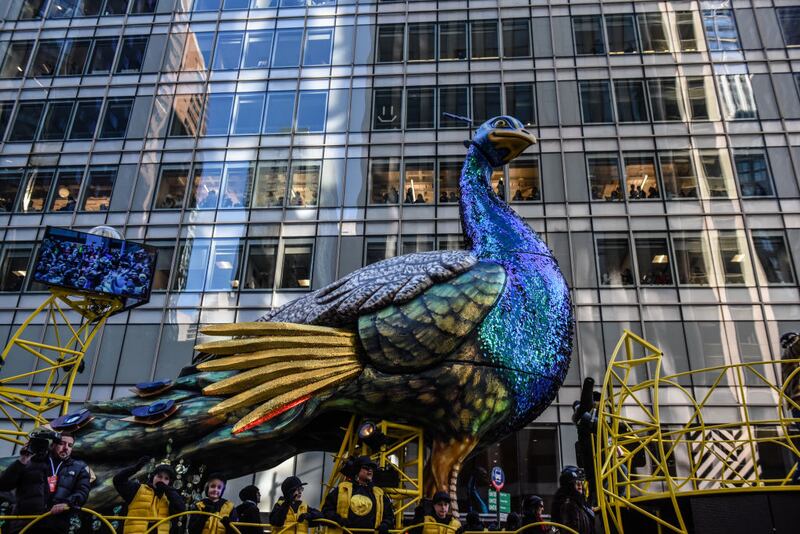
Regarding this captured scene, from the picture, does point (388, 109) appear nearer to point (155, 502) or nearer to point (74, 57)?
point (74, 57)

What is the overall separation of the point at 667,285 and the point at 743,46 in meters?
11.3

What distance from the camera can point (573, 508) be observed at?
7.11m

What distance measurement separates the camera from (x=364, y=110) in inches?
1093

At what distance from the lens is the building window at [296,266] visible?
82.0 feet

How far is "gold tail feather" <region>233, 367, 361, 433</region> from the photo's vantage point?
8.23 metres

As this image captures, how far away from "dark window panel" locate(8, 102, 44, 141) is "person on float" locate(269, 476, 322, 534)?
1076 inches

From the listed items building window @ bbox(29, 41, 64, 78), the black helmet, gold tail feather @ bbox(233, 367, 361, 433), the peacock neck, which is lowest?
the black helmet

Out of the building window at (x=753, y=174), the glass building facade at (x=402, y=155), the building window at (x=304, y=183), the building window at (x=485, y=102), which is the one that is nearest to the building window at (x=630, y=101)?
the glass building facade at (x=402, y=155)

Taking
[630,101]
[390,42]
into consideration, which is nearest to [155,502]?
[630,101]

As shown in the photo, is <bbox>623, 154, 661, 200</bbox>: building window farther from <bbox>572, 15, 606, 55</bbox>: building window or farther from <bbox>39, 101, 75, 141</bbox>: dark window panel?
<bbox>39, 101, 75, 141</bbox>: dark window panel

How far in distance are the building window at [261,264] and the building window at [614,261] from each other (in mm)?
12615

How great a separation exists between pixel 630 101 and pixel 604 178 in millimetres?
3749

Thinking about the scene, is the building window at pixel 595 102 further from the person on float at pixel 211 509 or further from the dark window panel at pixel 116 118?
the person on float at pixel 211 509

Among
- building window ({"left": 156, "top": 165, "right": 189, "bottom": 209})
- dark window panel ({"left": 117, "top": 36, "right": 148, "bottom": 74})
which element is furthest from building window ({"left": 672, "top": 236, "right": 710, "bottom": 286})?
dark window panel ({"left": 117, "top": 36, "right": 148, "bottom": 74})
